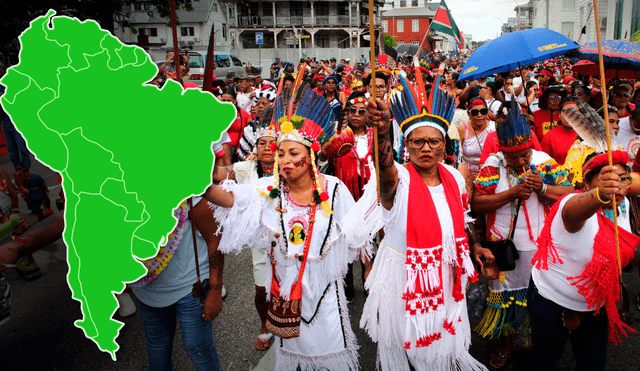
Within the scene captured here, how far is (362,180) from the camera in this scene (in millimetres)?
4059

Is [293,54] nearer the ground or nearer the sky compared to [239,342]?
nearer the sky

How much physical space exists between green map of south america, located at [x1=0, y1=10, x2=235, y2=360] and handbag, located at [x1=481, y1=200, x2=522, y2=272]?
235 centimetres

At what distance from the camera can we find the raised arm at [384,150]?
5.72 ft

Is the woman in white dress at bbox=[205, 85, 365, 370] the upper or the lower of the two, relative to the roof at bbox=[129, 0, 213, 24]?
lower

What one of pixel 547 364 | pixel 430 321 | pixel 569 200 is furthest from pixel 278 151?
pixel 547 364

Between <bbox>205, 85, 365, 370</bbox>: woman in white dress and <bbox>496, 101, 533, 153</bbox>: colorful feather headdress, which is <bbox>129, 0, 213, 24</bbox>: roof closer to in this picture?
<bbox>205, 85, 365, 370</bbox>: woman in white dress

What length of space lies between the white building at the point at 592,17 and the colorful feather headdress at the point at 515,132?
59.5 feet

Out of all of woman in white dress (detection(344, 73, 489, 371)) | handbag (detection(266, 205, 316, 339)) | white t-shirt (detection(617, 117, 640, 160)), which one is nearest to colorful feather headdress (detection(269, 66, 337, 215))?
handbag (detection(266, 205, 316, 339))

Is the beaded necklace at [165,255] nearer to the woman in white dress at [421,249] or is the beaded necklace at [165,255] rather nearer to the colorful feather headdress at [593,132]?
the woman in white dress at [421,249]

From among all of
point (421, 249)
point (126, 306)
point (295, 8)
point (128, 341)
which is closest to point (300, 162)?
point (421, 249)

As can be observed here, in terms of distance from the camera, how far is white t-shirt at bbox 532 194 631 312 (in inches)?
85.1

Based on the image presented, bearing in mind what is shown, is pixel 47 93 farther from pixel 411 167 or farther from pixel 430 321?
pixel 430 321

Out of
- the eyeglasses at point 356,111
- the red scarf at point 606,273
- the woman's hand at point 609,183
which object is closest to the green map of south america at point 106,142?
the woman's hand at point 609,183

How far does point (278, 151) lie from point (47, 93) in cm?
149
